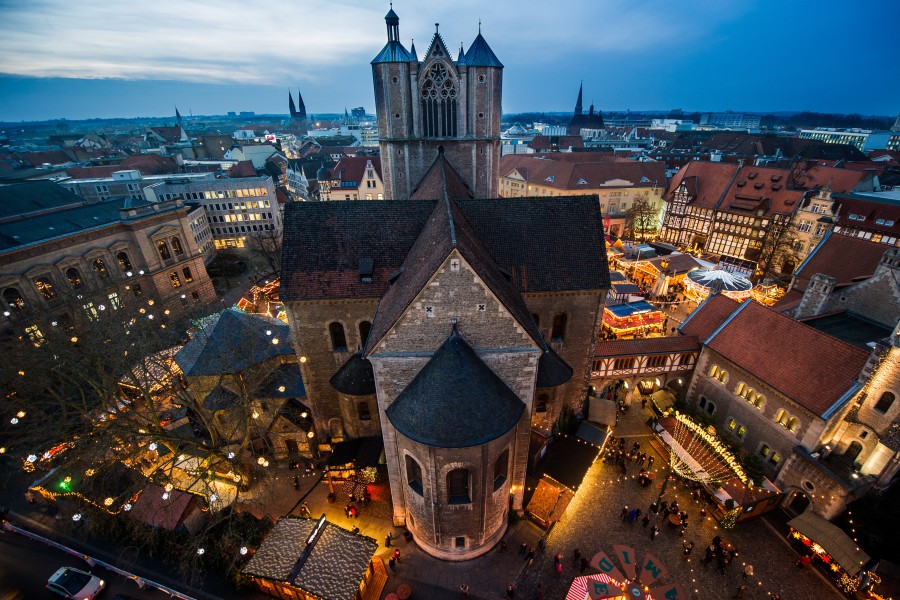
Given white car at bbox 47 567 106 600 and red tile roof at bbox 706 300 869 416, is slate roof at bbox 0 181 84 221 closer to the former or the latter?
white car at bbox 47 567 106 600

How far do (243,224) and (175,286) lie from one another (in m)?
27.0

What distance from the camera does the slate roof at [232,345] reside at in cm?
2622

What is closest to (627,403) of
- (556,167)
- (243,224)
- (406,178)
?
(406,178)

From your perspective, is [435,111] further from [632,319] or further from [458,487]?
Result: [458,487]

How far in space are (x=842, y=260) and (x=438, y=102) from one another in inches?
1444

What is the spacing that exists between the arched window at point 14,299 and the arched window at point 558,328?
152ft

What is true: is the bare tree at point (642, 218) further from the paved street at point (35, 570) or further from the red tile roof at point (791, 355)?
the paved street at point (35, 570)

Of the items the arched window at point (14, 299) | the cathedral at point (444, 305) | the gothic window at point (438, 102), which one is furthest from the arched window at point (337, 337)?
the arched window at point (14, 299)

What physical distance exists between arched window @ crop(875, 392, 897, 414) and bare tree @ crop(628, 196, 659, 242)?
5411 cm

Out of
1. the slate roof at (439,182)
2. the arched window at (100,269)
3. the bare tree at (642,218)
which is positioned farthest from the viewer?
the bare tree at (642,218)

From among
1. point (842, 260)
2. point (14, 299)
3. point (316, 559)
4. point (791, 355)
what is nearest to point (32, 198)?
point (14, 299)

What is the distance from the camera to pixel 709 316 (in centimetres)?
3078

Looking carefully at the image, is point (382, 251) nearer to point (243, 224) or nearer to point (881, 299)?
point (881, 299)

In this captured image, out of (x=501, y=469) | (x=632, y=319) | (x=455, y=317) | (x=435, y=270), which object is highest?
(x=435, y=270)
